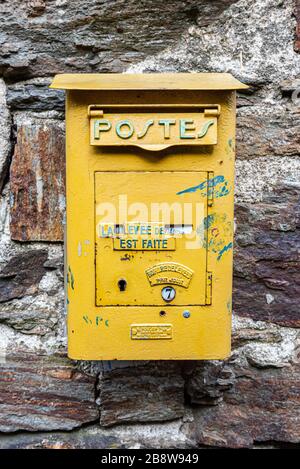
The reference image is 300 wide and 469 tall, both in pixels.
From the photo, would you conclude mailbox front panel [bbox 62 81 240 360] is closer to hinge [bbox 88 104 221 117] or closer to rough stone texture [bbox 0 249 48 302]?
hinge [bbox 88 104 221 117]

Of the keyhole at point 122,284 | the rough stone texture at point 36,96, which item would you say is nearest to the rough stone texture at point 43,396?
the keyhole at point 122,284

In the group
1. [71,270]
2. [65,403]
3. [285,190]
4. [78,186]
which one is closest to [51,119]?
[78,186]

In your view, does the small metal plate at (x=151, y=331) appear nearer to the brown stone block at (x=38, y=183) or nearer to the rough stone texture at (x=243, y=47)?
the brown stone block at (x=38, y=183)

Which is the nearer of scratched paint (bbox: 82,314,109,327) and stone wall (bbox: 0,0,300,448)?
scratched paint (bbox: 82,314,109,327)

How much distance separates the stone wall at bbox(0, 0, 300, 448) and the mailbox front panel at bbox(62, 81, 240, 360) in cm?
25

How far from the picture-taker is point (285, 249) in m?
1.28

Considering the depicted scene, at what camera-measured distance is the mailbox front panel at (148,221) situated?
101cm

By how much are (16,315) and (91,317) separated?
1.11 feet

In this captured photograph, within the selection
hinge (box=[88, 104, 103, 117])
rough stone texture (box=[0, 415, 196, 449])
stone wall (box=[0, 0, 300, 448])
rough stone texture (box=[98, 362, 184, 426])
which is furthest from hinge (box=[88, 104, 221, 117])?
rough stone texture (box=[0, 415, 196, 449])

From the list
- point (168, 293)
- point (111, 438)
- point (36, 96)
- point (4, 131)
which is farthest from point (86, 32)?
point (111, 438)

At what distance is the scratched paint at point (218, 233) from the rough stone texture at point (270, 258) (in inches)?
9.6

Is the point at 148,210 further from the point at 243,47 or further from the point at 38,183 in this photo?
the point at 243,47

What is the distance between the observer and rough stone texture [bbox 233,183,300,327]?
1.28m
